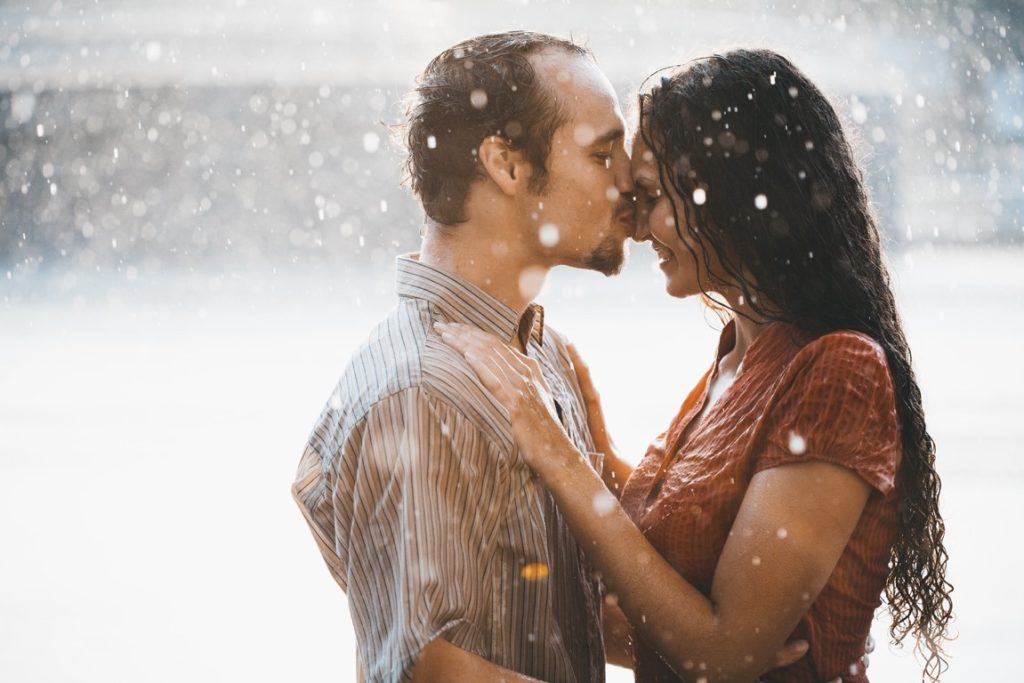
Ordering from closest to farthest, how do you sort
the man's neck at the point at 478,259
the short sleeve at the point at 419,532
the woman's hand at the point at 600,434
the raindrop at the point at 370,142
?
the short sleeve at the point at 419,532 → the man's neck at the point at 478,259 → the woman's hand at the point at 600,434 → the raindrop at the point at 370,142

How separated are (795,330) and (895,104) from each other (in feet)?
61.1

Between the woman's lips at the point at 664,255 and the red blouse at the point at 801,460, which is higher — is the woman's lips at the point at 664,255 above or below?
above

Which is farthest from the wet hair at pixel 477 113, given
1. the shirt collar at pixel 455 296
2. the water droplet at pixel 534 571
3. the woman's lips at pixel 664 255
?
Result: the water droplet at pixel 534 571

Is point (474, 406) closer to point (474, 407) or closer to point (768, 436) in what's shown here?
point (474, 407)

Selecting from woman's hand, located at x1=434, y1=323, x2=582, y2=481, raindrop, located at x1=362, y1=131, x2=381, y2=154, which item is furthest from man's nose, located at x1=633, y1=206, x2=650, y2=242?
raindrop, located at x1=362, y1=131, x2=381, y2=154

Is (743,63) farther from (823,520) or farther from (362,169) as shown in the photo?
(362,169)

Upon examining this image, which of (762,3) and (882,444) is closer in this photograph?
(882,444)

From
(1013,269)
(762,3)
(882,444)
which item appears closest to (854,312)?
(882,444)

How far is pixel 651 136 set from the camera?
5.45 ft

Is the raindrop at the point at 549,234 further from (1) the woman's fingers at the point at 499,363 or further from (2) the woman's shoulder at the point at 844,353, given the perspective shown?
(2) the woman's shoulder at the point at 844,353

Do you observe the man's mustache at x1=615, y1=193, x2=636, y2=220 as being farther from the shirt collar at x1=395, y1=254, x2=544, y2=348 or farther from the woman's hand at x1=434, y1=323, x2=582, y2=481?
the woman's hand at x1=434, y1=323, x2=582, y2=481

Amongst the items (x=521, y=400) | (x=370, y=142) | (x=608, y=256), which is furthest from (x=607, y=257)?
(x=370, y=142)

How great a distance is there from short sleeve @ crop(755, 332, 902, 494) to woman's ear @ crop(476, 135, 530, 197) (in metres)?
0.55

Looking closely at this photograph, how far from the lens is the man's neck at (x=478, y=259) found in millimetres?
1699
